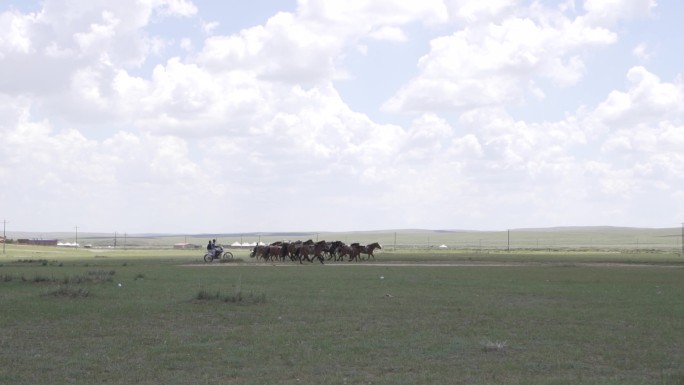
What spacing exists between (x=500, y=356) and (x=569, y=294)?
12.2 meters

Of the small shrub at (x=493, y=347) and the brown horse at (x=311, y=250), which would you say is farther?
the brown horse at (x=311, y=250)

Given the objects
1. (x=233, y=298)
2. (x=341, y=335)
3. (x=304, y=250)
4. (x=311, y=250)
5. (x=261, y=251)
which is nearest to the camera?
(x=341, y=335)

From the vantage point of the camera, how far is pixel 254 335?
14938 millimetres

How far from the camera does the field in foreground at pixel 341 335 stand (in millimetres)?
11414

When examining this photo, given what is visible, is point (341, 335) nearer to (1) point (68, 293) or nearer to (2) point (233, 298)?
(2) point (233, 298)

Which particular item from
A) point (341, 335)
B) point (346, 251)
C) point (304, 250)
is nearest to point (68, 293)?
point (341, 335)

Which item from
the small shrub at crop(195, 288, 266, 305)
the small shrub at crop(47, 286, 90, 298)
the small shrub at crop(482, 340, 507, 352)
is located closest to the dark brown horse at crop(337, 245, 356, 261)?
the small shrub at crop(47, 286, 90, 298)

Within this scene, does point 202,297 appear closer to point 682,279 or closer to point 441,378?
point 441,378

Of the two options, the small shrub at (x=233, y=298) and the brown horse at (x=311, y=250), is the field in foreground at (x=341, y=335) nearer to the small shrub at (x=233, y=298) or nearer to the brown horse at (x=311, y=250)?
the small shrub at (x=233, y=298)

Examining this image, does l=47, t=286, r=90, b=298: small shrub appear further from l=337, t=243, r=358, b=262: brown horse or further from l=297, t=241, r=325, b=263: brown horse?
l=337, t=243, r=358, b=262: brown horse

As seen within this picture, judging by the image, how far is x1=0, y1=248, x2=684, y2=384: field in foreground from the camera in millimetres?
11414

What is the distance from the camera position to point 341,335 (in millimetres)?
14953

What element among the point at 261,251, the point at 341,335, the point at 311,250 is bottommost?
the point at 341,335

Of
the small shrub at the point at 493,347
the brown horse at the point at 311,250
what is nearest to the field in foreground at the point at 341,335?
the small shrub at the point at 493,347
